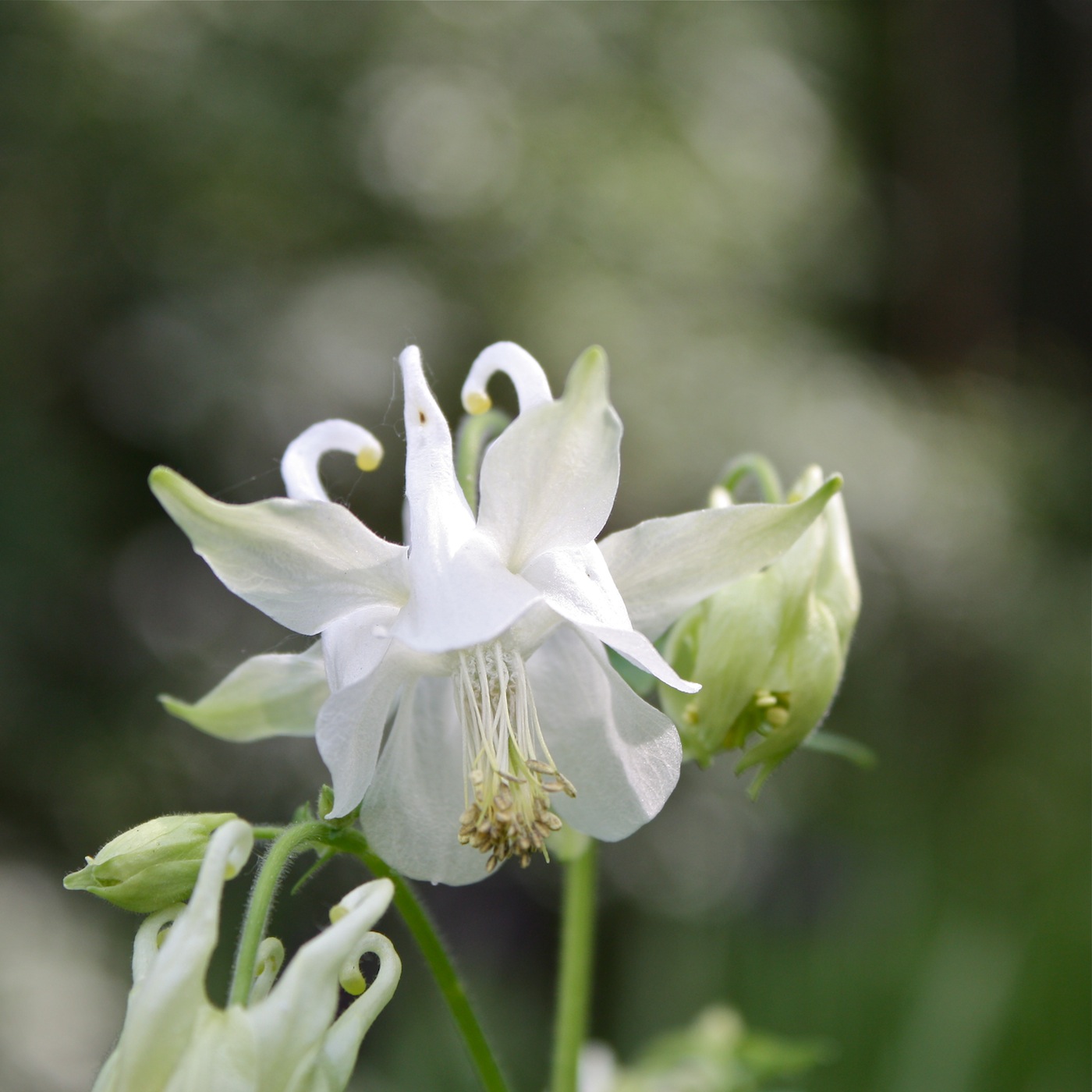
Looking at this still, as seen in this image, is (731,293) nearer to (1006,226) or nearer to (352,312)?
(352,312)

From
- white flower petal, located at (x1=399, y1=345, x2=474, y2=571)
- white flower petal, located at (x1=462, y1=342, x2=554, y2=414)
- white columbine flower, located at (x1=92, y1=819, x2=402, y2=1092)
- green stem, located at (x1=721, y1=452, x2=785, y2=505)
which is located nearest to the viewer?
white columbine flower, located at (x1=92, y1=819, x2=402, y2=1092)

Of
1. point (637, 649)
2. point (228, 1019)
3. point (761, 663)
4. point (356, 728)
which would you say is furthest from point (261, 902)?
point (761, 663)

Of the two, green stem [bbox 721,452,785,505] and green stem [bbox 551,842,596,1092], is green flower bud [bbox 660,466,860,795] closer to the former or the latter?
green stem [bbox 721,452,785,505]

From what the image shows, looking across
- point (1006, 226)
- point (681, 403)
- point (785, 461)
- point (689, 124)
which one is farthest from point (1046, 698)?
point (1006, 226)

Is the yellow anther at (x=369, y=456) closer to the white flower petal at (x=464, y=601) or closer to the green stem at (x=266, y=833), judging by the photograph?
the white flower petal at (x=464, y=601)

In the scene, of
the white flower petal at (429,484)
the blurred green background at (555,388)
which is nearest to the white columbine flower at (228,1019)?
the white flower petal at (429,484)

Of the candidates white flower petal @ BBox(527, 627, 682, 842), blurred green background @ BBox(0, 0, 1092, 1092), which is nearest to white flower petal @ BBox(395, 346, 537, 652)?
white flower petal @ BBox(527, 627, 682, 842)
